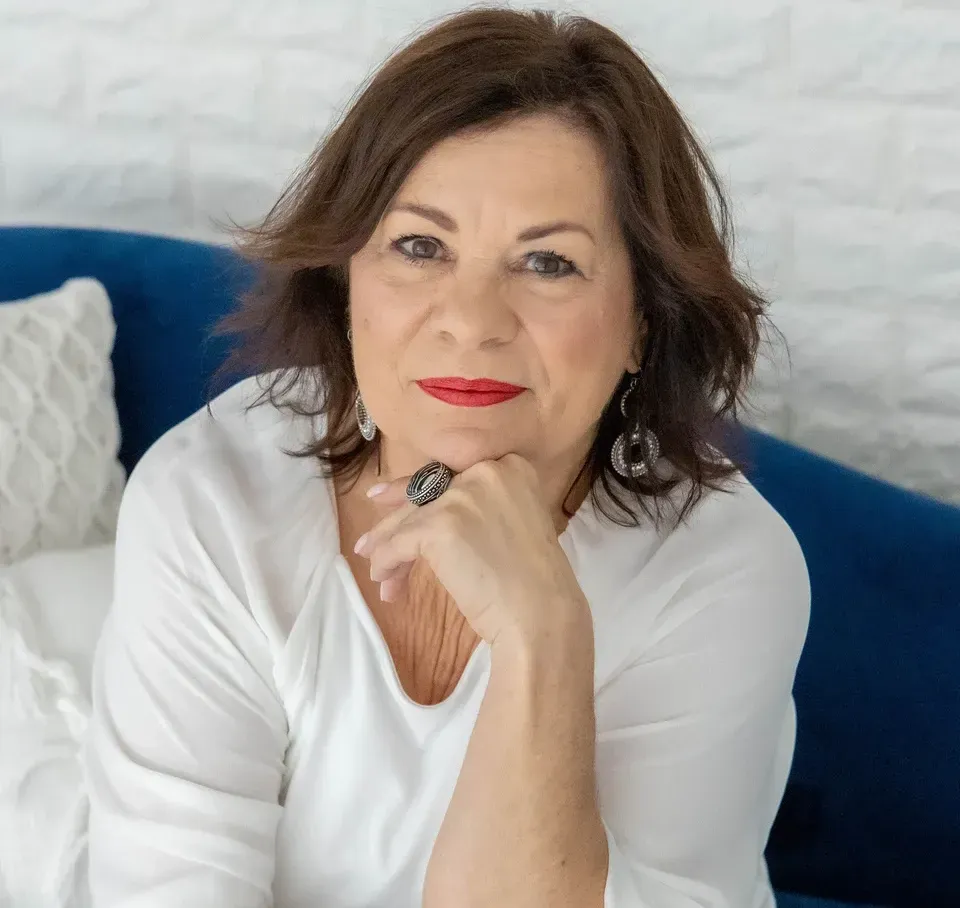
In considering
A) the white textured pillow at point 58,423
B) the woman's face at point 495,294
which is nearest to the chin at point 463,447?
the woman's face at point 495,294

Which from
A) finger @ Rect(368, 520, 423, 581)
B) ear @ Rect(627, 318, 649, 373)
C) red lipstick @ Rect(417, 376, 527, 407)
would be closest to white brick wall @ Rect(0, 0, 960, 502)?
ear @ Rect(627, 318, 649, 373)

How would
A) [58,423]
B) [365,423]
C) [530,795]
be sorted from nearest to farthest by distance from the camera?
[530,795], [365,423], [58,423]

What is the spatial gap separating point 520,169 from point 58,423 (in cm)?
73

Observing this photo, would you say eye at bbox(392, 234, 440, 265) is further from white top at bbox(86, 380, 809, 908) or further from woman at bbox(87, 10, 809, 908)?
white top at bbox(86, 380, 809, 908)

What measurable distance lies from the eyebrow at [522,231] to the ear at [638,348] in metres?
0.16

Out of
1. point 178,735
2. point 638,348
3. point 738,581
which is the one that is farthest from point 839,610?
point 178,735

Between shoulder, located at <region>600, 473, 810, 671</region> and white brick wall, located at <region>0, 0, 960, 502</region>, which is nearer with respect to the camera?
shoulder, located at <region>600, 473, 810, 671</region>

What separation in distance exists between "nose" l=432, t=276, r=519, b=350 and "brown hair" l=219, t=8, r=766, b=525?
0.11m

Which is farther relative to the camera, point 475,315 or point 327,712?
point 327,712

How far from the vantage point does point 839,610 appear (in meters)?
1.42

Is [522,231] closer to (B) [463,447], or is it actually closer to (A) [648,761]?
(B) [463,447]

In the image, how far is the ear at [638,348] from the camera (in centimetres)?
113

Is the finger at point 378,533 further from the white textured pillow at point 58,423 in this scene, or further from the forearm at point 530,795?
the white textured pillow at point 58,423

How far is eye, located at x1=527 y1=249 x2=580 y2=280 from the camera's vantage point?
3.24 ft
